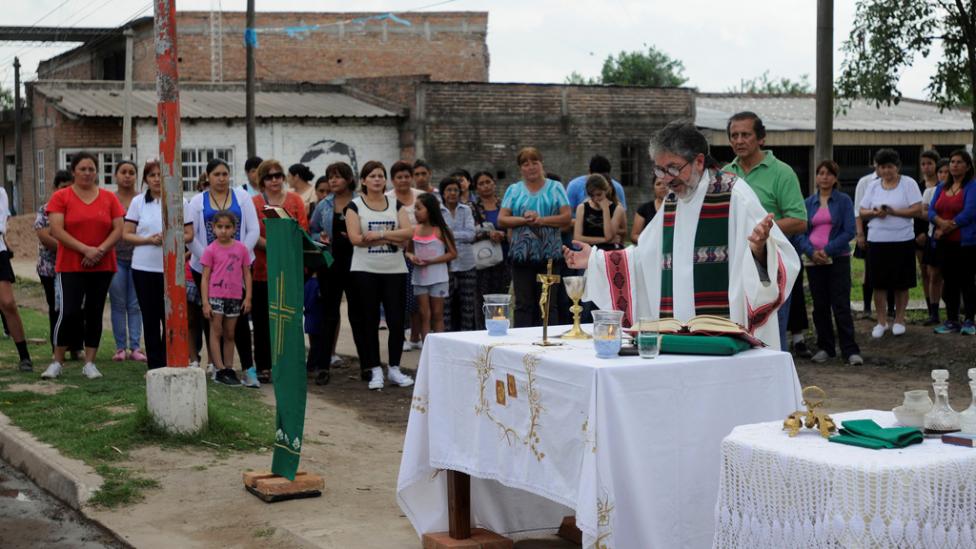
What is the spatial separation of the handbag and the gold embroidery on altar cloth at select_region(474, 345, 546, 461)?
746 centimetres

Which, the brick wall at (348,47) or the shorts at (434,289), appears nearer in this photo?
the shorts at (434,289)

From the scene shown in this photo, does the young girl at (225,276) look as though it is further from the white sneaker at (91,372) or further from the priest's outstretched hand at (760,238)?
the priest's outstretched hand at (760,238)

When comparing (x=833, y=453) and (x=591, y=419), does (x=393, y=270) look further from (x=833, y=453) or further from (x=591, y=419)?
(x=833, y=453)

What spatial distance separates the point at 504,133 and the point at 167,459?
Answer: 28.6 meters

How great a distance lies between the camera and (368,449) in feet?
28.9

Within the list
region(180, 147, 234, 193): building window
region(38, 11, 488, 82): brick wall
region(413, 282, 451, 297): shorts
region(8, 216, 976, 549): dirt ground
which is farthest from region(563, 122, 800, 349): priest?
region(38, 11, 488, 82): brick wall

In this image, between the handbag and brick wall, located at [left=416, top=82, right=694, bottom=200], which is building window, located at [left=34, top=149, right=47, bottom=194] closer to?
brick wall, located at [left=416, top=82, right=694, bottom=200]

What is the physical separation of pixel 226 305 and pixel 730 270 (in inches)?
232

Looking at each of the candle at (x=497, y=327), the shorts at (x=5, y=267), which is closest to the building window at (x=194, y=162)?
the shorts at (x=5, y=267)

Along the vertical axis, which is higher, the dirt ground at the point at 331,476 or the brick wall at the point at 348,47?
the brick wall at the point at 348,47

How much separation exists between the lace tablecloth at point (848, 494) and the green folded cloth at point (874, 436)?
0.12 ft

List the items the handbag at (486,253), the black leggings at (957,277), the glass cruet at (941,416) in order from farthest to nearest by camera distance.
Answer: the black leggings at (957,277) → the handbag at (486,253) → the glass cruet at (941,416)

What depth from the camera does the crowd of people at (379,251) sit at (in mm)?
11000

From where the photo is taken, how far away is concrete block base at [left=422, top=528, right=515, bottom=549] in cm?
606
